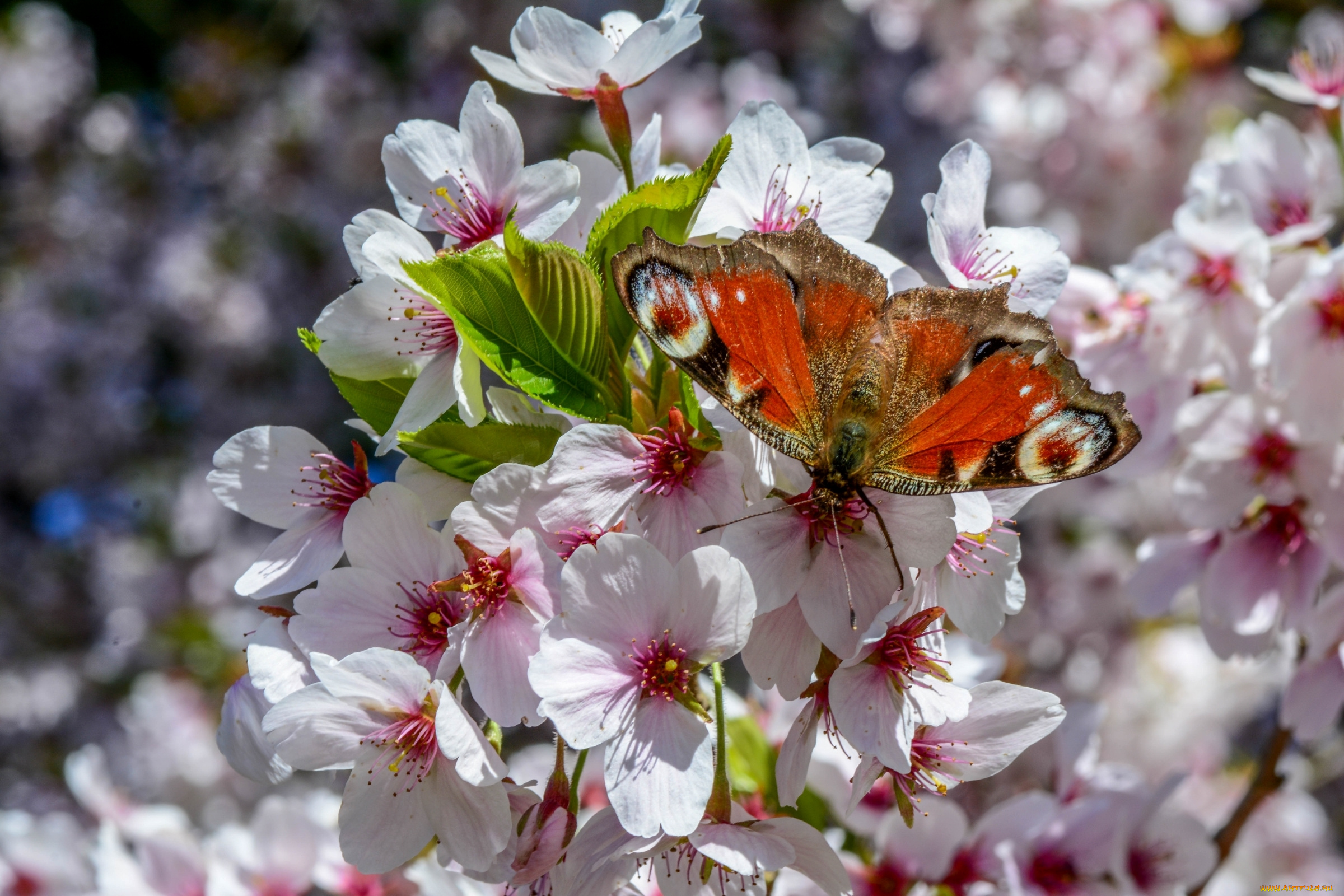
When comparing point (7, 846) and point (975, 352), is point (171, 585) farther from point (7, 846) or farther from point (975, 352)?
point (975, 352)

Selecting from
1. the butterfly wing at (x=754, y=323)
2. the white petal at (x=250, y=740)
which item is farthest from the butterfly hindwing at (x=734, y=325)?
the white petal at (x=250, y=740)

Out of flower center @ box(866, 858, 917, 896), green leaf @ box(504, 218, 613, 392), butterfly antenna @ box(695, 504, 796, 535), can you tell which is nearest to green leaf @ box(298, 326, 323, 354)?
green leaf @ box(504, 218, 613, 392)

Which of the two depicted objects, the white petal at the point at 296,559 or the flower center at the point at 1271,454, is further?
the flower center at the point at 1271,454

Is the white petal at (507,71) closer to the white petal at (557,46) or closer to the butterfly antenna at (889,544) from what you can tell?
the white petal at (557,46)

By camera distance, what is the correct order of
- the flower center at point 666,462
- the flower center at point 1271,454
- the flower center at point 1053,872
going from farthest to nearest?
the flower center at point 1271,454
the flower center at point 1053,872
the flower center at point 666,462

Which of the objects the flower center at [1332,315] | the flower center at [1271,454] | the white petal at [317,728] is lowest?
the flower center at [1271,454]

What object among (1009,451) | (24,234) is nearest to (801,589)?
(1009,451)

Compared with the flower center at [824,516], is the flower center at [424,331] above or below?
above
